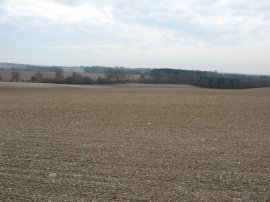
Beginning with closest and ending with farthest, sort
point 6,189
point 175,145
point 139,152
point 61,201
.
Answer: point 61,201 → point 6,189 → point 139,152 → point 175,145

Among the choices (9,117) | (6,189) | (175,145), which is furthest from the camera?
(9,117)

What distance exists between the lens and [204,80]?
9925 centimetres

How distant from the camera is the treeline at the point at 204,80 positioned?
308 ft

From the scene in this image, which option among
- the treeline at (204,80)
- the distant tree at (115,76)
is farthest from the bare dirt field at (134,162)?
the distant tree at (115,76)

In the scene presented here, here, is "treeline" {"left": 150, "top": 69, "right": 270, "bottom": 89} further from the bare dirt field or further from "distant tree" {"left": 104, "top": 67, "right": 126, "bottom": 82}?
the bare dirt field

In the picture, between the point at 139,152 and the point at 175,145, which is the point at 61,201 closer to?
the point at 139,152

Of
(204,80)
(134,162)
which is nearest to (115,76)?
(204,80)

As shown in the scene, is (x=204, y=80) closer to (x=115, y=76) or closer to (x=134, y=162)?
(x=115, y=76)

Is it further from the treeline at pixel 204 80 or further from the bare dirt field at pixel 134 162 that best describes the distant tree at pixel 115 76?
the bare dirt field at pixel 134 162

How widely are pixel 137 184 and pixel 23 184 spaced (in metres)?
2.40

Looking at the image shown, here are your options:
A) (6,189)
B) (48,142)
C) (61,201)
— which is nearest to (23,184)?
(6,189)

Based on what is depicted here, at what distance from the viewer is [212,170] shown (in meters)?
9.68

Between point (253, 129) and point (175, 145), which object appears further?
point (253, 129)

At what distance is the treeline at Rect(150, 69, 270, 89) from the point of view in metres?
93.9
